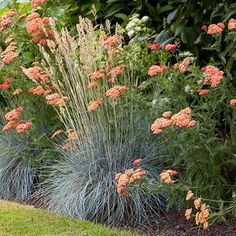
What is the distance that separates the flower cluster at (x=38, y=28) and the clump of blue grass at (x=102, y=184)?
1.23 metres

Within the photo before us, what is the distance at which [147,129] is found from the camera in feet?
17.9

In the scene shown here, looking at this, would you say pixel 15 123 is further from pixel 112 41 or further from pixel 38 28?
pixel 112 41

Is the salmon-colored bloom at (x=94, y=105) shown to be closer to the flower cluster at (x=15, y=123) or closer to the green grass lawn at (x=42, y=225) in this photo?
the flower cluster at (x=15, y=123)

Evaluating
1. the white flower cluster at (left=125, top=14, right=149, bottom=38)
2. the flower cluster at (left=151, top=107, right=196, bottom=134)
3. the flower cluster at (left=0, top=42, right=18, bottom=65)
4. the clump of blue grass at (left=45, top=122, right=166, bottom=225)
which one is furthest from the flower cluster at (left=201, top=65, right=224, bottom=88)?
the flower cluster at (left=0, top=42, right=18, bottom=65)

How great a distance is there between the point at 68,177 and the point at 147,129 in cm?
83

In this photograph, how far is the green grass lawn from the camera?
4812 millimetres

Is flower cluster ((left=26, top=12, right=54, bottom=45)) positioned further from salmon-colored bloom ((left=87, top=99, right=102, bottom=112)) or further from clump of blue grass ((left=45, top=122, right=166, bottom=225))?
clump of blue grass ((left=45, top=122, right=166, bottom=225))

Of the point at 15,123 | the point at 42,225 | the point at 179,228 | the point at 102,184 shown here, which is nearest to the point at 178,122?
the point at 179,228

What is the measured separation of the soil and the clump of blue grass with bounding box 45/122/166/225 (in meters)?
0.12

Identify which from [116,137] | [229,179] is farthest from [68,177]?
[229,179]

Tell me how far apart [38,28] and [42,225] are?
1979 millimetres

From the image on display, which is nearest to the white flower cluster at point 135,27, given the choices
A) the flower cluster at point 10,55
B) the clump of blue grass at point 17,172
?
the flower cluster at point 10,55

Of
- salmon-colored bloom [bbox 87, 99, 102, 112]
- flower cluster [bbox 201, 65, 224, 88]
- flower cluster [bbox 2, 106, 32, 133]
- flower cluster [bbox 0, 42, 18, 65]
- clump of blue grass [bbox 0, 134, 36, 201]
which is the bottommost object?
clump of blue grass [bbox 0, 134, 36, 201]

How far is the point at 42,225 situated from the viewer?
16.5 feet
